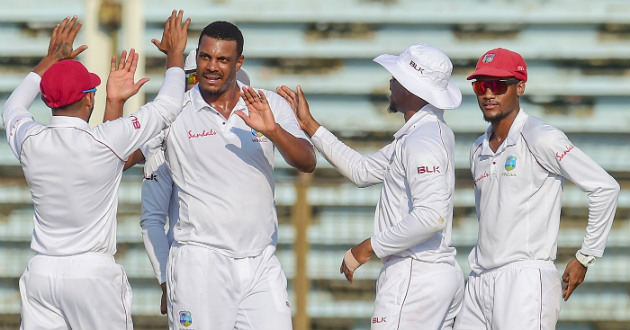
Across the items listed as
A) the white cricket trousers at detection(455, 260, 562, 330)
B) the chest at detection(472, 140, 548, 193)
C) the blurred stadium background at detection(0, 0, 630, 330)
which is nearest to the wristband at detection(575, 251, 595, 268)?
the white cricket trousers at detection(455, 260, 562, 330)

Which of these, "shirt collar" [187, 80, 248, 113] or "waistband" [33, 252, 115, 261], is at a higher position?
"shirt collar" [187, 80, 248, 113]

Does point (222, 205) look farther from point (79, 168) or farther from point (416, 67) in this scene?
point (416, 67)

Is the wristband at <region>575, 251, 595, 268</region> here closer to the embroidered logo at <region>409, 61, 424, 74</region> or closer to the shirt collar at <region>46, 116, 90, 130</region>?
the embroidered logo at <region>409, 61, 424, 74</region>

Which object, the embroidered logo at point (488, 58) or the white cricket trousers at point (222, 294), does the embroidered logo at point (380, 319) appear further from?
the embroidered logo at point (488, 58)

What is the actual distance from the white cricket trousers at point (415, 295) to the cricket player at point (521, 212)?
150mm

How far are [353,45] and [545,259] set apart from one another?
3071 mm

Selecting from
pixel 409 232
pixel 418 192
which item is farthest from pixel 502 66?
pixel 409 232

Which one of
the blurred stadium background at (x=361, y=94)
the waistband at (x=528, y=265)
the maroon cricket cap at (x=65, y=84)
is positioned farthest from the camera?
the blurred stadium background at (x=361, y=94)

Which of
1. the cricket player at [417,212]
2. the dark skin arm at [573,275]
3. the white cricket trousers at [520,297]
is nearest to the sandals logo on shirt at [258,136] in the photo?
the cricket player at [417,212]

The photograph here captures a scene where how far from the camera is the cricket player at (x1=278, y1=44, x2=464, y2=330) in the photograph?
16.6 ft

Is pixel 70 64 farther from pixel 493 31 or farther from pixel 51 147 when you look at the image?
pixel 493 31

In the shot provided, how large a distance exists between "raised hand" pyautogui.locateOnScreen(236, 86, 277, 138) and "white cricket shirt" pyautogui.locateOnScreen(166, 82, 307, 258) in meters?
0.21

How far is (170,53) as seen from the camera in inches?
205

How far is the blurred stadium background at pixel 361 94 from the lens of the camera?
7.65 metres
